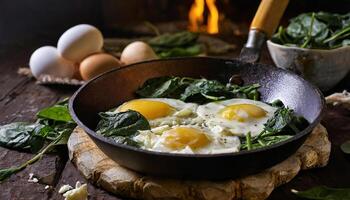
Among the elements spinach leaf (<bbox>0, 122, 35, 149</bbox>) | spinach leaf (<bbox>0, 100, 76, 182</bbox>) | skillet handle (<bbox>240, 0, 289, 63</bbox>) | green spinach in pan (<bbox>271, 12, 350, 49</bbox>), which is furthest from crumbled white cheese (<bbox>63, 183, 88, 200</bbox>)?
green spinach in pan (<bbox>271, 12, 350, 49</bbox>)

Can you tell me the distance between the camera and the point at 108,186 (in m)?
1.34

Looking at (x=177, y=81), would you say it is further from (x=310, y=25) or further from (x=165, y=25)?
(x=165, y=25)

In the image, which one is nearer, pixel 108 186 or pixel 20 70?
pixel 108 186

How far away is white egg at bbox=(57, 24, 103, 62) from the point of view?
7.20 ft

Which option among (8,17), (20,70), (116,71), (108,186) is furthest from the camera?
(8,17)

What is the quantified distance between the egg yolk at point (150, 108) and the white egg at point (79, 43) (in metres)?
0.65

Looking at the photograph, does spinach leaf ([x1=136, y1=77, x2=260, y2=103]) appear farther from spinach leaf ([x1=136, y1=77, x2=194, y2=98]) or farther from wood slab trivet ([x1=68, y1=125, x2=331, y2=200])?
wood slab trivet ([x1=68, y1=125, x2=331, y2=200])

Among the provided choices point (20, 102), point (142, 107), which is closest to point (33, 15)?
point (20, 102)

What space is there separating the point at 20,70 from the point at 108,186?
126 centimetres

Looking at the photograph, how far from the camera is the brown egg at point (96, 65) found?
218cm

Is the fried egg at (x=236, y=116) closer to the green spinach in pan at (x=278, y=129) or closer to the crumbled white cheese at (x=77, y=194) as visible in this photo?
the green spinach in pan at (x=278, y=129)

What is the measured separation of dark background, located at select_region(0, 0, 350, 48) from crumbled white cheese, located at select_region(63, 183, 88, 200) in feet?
5.82

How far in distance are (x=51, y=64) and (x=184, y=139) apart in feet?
3.44

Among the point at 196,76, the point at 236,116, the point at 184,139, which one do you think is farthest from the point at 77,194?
the point at 196,76
